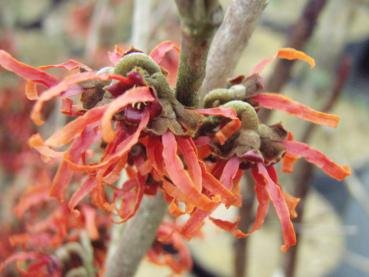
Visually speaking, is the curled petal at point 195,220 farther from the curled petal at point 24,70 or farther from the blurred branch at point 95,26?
the blurred branch at point 95,26

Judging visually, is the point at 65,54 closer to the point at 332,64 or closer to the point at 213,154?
the point at 332,64

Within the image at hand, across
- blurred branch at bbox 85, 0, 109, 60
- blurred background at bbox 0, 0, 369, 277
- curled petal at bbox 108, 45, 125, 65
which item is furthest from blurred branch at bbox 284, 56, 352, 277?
blurred branch at bbox 85, 0, 109, 60

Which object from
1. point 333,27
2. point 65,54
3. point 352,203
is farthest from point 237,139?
point 65,54

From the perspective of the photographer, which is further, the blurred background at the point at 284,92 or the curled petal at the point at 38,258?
the blurred background at the point at 284,92

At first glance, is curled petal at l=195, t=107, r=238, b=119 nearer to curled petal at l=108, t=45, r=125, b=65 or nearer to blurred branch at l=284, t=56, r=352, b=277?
curled petal at l=108, t=45, r=125, b=65

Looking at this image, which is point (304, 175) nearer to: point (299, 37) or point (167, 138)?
point (299, 37)

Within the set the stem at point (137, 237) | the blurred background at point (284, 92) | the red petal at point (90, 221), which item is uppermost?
the stem at point (137, 237)

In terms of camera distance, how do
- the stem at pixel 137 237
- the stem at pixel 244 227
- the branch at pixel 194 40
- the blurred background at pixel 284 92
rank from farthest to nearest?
the blurred background at pixel 284 92 < the stem at pixel 244 227 < the stem at pixel 137 237 < the branch at pixel 194 40

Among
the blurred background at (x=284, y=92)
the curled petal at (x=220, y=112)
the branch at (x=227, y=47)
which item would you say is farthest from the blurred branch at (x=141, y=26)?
the curled petal at (x=220, y=112)
